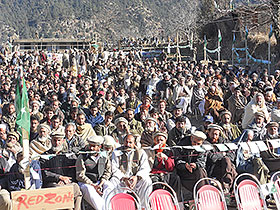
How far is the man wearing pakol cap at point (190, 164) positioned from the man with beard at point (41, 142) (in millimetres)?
2176

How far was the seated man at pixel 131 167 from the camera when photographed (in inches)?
228

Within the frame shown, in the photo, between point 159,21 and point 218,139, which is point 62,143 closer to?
point 218,139

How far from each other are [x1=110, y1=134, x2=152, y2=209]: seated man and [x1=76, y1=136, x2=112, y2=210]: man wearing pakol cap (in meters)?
0.12

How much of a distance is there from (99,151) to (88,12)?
15532 cm

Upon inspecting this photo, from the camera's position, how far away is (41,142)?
6.96 metres

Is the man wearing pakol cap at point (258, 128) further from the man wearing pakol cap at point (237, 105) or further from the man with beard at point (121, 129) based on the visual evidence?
the man wearing pakol cap at point (237, 105)

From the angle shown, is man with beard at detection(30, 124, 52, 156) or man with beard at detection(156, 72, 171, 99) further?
man with beard at detection(156, 72, 171, 99)

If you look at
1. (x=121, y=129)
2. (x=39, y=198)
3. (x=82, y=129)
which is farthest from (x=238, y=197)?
(x=82, y=129)

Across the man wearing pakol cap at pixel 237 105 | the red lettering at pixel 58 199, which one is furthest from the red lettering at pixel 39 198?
the man wearing pakol cap at pixel 237 105

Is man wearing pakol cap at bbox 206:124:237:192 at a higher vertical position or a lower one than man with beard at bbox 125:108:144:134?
lower

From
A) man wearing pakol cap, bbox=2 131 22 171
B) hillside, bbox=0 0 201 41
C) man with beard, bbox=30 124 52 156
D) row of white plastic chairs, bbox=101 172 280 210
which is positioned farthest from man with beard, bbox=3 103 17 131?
hillside, bbox=0 0 201 41

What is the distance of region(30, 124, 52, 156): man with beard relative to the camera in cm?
Result: 686

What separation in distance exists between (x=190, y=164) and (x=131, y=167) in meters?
0.82

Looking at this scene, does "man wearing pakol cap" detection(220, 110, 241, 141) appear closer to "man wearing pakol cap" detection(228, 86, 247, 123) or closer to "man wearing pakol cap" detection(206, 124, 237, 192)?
"man wearing pakol cap" detection(206, 124, 237, 192)
